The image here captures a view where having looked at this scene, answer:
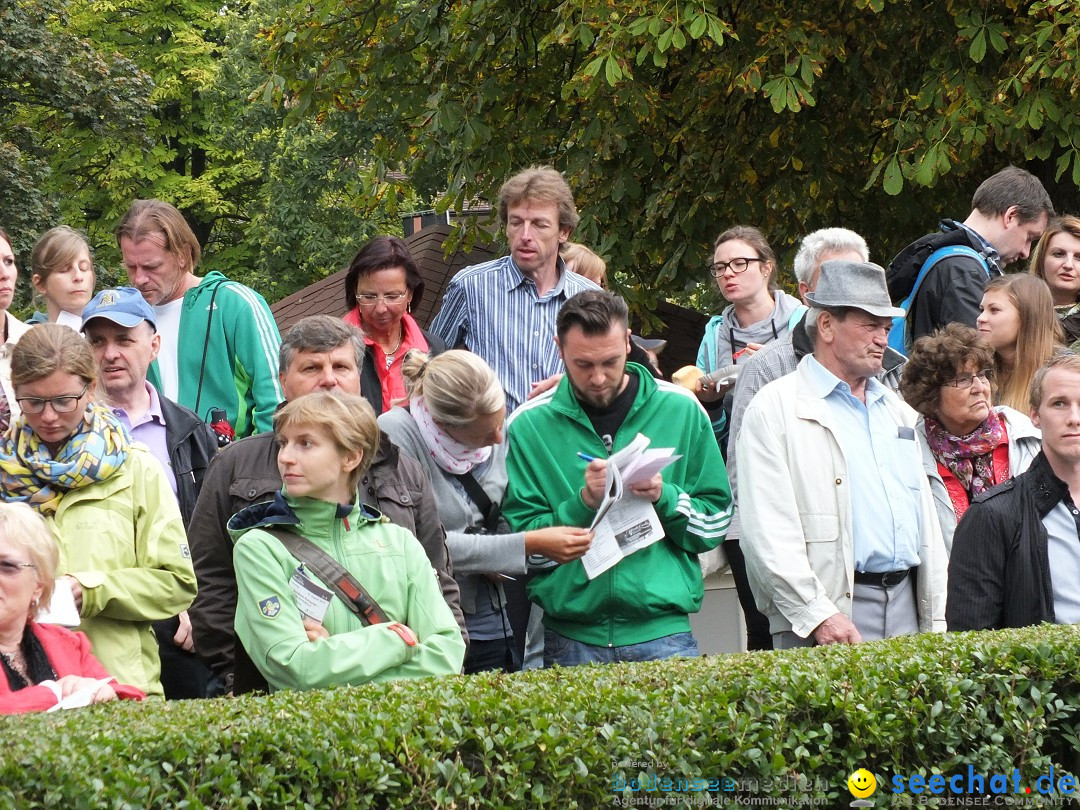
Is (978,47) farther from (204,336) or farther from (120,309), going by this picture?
(120,309)

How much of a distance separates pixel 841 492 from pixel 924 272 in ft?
7.14

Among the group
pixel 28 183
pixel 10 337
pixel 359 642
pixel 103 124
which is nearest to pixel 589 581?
pixel 359 642

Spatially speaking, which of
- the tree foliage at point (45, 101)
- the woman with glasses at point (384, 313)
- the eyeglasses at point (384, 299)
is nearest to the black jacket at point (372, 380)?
the woman with glasses at point (384, 313)

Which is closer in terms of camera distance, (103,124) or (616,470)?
(616,470)

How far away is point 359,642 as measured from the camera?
179 inches

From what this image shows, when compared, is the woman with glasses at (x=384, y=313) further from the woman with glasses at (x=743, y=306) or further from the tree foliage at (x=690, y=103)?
the tree foliage at (x=690, y=103)

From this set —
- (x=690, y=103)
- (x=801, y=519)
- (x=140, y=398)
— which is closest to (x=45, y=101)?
(x=690, y=103)

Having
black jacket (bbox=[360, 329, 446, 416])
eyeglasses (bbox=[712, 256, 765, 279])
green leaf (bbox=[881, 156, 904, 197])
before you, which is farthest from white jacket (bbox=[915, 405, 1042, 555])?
green leaf (bbox=[881, 156, 904, 197])

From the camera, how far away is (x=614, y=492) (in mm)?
5438

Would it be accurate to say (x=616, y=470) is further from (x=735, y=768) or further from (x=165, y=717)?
(x=165, y=717)

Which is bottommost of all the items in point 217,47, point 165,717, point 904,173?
point 165,717

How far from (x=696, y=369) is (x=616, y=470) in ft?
6.89

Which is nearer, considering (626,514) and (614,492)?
(614,492)

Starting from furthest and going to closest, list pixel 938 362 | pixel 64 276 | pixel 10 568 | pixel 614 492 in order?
pixel 64 276, pixel 938 362, pixel 614 492, pixel 10 568
